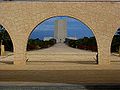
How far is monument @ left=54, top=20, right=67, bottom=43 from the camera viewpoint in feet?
247

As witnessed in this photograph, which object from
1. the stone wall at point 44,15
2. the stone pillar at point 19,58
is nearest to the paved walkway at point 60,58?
the stone pillar at point 19,58

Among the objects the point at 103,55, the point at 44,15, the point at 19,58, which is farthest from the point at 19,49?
the point at 103,55

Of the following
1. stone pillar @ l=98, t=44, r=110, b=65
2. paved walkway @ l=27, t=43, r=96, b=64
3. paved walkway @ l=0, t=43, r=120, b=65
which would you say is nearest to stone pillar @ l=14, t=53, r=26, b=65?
paved walkway @ l=0, t=43, r=120, b=65

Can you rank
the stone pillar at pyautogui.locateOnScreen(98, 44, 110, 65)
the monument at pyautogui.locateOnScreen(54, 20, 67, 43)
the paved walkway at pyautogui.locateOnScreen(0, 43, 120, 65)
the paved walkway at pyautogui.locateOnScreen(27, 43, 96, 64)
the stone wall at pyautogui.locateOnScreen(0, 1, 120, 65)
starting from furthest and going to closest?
the monument at pyautogui.locateOnScreen(54, 20, 67, 43)
the paved walkway at pyautogui.locateOnScreen(27, 43, 96, 64)
the paved walkway at pyautogui.locateOnScreen(0, 43, 120, 65)
the stone pillar at pyautogui.locateOnScreen(98, 44, 110, 65)
the stone wall at pyautogui.locateOnScreen(0, 1, 120, 65)

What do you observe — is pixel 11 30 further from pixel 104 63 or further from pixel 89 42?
pixel 89 42

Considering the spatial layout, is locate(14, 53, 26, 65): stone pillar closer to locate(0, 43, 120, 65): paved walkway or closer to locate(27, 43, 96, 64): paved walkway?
locate(0, 43, 120, 65): paved walkway

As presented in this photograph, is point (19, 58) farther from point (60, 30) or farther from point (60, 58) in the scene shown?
point (60, 30)

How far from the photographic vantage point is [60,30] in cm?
7669

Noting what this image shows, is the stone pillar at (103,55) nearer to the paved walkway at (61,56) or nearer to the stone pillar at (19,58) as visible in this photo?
the paved walkway at (61,56)

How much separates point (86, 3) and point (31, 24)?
3.56 meters

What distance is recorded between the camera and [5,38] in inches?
1560

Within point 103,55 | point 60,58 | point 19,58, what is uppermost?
point 103,55

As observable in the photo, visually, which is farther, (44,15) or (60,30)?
(60,30)

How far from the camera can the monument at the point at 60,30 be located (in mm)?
75438
